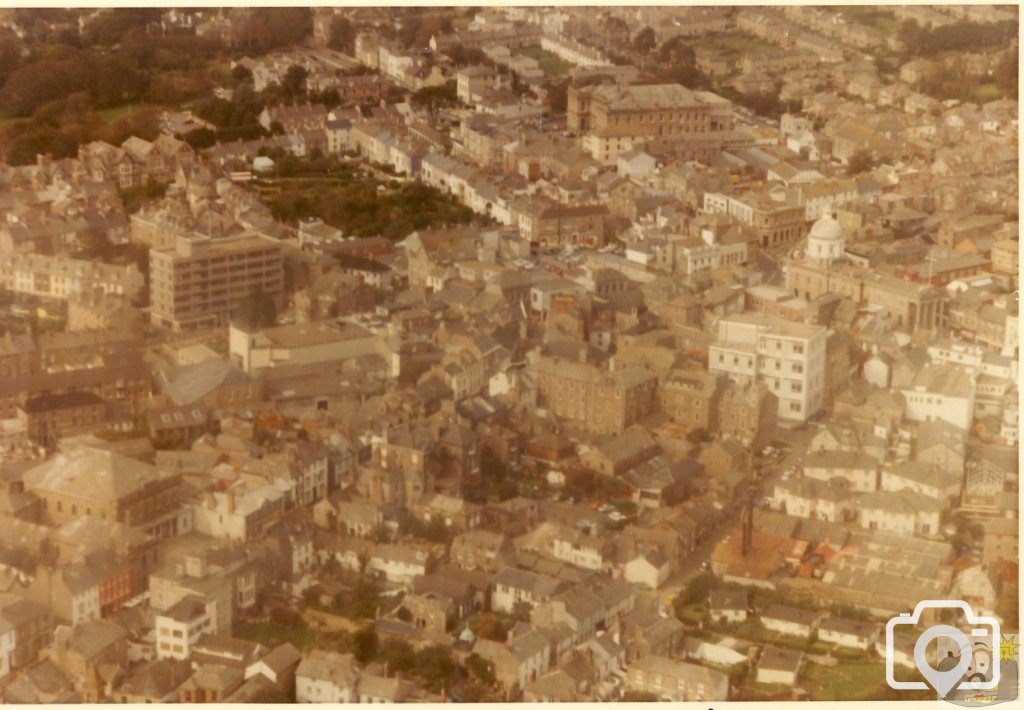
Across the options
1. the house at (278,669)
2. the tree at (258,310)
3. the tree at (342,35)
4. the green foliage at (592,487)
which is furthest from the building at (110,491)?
the tree at (342,35)

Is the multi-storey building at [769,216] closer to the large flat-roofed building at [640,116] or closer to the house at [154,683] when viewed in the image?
the large flat-roofed building at [640,116]

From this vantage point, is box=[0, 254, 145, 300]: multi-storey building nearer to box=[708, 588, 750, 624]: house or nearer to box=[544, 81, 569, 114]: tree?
box=[708, 588, 750, 624]: house

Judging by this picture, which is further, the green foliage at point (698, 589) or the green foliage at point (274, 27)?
the green foliage at point (274, 27)

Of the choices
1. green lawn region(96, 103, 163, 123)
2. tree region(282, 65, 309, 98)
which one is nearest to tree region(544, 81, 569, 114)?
tree region(282, 65, 309, 98)

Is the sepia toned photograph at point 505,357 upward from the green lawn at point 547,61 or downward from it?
downward

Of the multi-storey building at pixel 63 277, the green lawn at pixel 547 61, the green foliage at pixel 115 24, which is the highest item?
the green foliage at pixel 115 24

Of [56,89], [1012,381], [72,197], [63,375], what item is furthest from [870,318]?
[56,89]

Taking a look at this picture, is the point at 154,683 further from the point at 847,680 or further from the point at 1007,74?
the point at 1007,74

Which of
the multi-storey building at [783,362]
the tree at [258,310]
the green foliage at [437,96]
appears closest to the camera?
the multi-storey building at [783,362]
